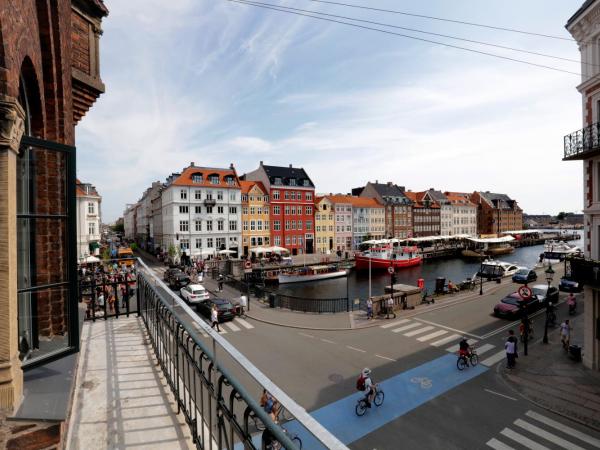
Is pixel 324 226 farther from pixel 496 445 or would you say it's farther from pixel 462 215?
pixel 496 445

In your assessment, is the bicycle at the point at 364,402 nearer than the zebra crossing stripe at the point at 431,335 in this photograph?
Yes

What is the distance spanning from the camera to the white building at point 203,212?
50.0 meters

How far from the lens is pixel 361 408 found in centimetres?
993

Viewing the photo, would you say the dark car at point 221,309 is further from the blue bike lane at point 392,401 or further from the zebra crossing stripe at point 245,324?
the blue bike lane at point 392,401

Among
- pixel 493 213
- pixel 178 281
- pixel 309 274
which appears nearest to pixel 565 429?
pixel 178 281

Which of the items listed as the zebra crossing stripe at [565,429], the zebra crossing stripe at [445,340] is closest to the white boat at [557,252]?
the zebra crossing stripe at [445,340]

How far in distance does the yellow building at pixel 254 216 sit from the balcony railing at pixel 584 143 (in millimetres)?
46507

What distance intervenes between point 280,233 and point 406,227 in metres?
36.8

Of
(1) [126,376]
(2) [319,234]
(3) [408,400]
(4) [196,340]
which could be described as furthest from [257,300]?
(2) [319,234]

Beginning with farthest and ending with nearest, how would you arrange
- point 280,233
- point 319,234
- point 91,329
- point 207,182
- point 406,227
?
point 406,227 < point 319,234 < point 280,233 < point 207,182 < point 91,329

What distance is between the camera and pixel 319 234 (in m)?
64.7

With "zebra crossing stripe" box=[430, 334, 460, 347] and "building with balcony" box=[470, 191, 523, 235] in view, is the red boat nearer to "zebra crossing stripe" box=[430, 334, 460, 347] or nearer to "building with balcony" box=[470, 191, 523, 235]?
"zebra crossing stripe" box=[430, 334, 460, 347]

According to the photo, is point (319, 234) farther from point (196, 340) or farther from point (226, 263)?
point (196, 340)

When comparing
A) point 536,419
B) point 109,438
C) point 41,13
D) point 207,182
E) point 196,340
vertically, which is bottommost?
point 536,419
